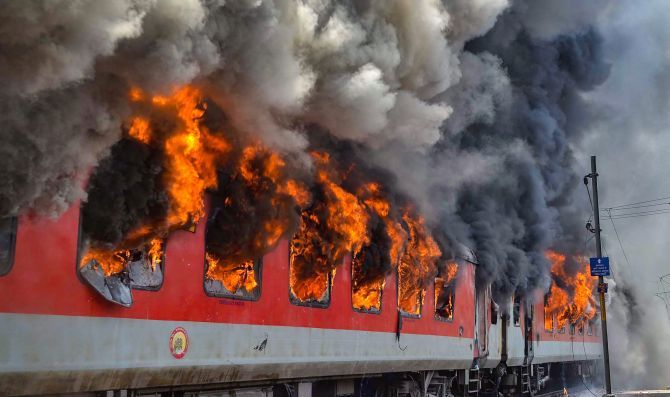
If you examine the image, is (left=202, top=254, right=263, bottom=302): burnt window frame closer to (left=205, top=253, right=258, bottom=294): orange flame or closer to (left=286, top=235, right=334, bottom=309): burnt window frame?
(left=205, top=253, right=258, bottom=294): orange flame

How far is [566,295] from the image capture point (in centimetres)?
2222

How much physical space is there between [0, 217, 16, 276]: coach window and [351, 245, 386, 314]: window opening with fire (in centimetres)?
532

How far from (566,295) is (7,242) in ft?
64.0

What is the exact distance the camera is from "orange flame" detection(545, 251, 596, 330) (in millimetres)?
21016

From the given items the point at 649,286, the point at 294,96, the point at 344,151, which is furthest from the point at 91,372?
the point at 649,286

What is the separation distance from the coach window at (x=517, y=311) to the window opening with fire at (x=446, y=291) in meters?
4.17

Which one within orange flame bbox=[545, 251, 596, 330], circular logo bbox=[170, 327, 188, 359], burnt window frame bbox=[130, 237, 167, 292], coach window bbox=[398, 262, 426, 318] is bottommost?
circular logo bbox=[170, 327, 188, 359]

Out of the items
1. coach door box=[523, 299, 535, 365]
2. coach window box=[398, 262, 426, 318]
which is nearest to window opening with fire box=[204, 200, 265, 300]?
coach window box=[398, 262, 426, 318]

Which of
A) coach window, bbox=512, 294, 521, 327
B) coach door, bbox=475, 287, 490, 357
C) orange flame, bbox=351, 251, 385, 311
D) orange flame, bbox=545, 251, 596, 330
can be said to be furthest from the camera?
orange flame, bbox=545, 251, 596, 330

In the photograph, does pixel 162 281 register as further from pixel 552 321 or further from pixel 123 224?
pixel 552 321

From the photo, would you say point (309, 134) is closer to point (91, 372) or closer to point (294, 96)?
point (294, 96)

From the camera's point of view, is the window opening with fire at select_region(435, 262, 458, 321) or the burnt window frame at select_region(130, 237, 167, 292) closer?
the burnt window frame at select_region(130, 237, 167, 292)

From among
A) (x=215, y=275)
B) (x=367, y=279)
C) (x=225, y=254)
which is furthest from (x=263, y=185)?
(x=367, y=279)

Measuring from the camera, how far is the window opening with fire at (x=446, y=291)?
1273 centimetres
